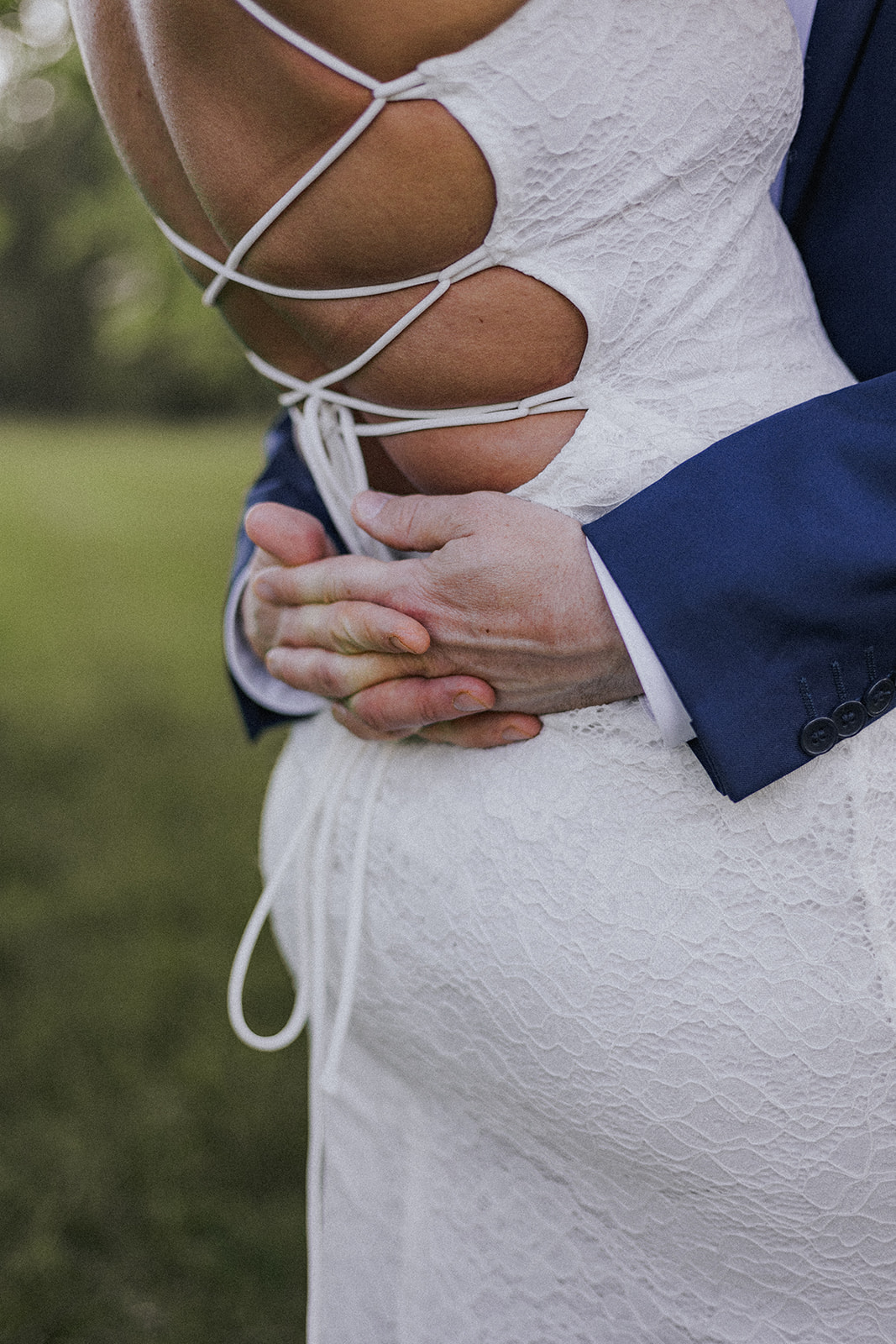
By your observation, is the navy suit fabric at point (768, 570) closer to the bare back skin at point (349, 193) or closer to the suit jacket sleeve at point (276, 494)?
the bare back skin at point (349, 193)

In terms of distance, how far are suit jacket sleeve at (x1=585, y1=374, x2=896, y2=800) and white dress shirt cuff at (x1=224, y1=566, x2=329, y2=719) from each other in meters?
0.57

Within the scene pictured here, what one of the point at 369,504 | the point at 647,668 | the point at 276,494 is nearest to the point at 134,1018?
the point at 276,494

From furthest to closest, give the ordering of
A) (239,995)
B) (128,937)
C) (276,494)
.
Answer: (128,937) → (276,494) → (239,995)

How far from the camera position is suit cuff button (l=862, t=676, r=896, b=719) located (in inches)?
36.9

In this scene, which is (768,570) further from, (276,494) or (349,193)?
(276,494)

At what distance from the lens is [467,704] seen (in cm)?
102

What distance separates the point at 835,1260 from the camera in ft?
3.20

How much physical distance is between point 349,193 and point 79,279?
81.0 ft

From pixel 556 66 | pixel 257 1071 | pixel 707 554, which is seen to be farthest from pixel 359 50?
Answer: pixel 257 1071

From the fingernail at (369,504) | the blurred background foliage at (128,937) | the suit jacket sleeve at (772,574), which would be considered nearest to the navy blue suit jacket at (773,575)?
the suit jacket sleeve at (772,574)

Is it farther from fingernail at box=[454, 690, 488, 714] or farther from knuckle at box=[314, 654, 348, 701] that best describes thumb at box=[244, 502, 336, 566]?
fingernail at box=[454, 690, 488, 714]

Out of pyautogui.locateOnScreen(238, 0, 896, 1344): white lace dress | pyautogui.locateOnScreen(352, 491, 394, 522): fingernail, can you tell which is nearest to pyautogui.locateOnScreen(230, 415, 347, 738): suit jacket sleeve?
pyautogui.locateOnScreen(352, 491, 394, 522): fingernail

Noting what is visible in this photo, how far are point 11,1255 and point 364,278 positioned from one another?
2.54 meters

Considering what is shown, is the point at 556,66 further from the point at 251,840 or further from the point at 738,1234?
the point at 251,840
